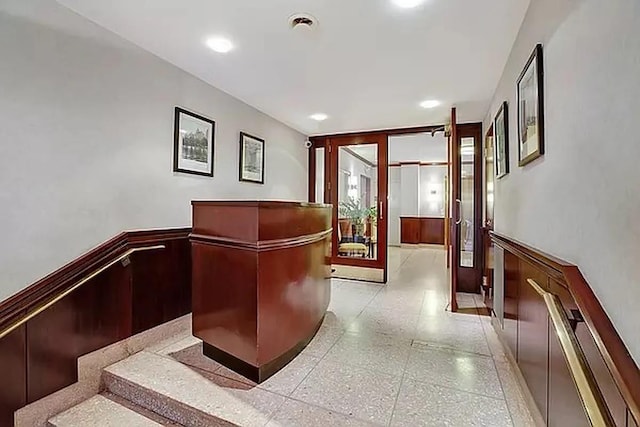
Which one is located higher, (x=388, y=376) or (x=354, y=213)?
(x=354, y=213)

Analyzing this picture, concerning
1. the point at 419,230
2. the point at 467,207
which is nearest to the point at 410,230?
the point at 419,230

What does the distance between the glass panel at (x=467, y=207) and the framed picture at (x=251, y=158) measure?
2.75 meters

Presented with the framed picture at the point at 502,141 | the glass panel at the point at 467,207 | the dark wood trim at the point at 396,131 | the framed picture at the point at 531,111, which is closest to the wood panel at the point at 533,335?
the framed picture at the point at 531,111

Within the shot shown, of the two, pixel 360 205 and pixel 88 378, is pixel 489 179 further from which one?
pixel 88 378

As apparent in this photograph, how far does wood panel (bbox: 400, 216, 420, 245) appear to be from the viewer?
969 cm

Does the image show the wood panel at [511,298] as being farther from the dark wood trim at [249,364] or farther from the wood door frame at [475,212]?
the wood door frame at [475,212]

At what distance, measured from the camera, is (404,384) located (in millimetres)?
2072

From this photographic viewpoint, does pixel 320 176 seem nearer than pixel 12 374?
No

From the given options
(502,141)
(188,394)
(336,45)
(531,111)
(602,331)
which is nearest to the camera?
(602,331)

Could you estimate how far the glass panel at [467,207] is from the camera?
14.8 feet

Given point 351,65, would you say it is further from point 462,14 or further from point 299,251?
point 299,251

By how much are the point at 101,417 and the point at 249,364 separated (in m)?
0.89

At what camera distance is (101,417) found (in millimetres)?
1938

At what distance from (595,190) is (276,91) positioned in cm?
301
